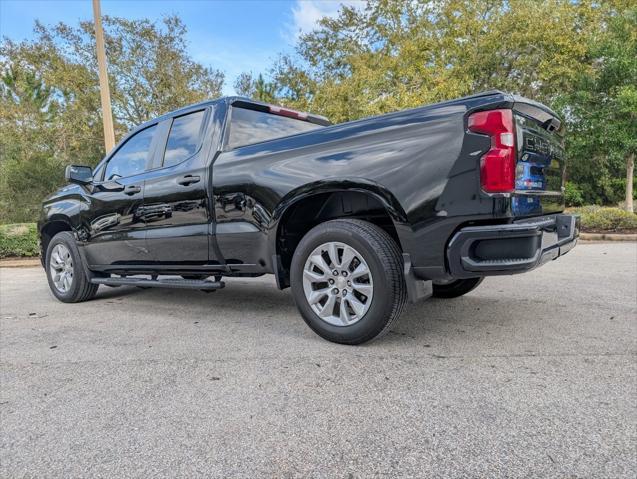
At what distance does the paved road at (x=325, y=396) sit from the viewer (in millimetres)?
Result: 1705

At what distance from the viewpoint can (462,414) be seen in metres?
2.00

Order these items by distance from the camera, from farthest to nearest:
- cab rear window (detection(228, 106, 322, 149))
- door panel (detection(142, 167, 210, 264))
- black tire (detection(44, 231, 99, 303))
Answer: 1. black tire (detection(44, 231, 99, 303))
2. cab rear window (detection(228, 106, 322, 149))
3. door panel (detection(142, 167, 210, 264))

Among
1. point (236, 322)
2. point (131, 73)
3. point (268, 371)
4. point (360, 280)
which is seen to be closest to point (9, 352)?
point (236, 322)

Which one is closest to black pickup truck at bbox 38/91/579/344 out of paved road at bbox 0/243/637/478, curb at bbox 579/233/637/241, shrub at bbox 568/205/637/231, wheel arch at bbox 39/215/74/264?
paved road at bbox 0/243/637/478

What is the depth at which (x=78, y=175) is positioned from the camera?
4793 mm

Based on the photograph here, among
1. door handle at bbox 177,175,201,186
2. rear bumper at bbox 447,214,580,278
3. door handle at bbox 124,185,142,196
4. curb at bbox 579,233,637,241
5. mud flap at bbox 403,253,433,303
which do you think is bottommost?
curb at bbox 579,233,637,241

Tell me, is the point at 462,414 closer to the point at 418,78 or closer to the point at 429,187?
the point at 429,187

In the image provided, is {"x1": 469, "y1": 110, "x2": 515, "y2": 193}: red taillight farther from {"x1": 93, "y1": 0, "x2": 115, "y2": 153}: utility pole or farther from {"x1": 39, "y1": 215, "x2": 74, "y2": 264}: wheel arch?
{"x1": 93, "y1": 0, "x2": 115, "y2": 153}: utility pole

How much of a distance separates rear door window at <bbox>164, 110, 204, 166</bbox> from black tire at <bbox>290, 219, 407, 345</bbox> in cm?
162

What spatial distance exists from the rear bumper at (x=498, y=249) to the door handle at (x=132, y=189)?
302 cm

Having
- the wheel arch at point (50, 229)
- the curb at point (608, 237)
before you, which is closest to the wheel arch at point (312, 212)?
the wheel arch at point (50, 229)

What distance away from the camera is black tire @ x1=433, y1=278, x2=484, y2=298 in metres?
4.08

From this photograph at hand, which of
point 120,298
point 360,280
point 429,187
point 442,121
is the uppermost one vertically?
point 442,121

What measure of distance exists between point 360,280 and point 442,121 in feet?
3.64
